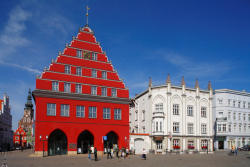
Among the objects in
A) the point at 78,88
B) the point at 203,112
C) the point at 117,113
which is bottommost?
the point at 203,112

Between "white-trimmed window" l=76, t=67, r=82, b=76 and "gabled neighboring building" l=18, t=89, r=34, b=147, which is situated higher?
"white-trimmed window" l=76, t=67, r=82, b=76

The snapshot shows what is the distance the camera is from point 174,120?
2335 inches

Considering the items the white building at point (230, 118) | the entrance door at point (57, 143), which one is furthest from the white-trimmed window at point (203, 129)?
the entrance door at point (57, 143)

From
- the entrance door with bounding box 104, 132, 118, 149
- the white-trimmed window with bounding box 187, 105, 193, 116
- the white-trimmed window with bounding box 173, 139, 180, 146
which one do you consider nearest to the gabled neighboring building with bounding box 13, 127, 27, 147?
the entrance door with bounding box 104, 132, 118, 149

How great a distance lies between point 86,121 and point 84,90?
559 centimetres

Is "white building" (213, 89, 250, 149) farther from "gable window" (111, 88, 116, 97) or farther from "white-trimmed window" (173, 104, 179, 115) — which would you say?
"gable window" (111, 88, 116, 97)

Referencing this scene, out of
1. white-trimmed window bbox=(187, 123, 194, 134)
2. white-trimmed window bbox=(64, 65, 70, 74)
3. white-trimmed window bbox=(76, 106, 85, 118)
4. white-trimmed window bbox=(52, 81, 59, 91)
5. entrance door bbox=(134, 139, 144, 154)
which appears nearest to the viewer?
white-trimmed window bbox=(52, 81, 59, 91)

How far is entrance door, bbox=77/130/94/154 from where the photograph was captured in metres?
48.3

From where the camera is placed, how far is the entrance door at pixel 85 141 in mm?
48281

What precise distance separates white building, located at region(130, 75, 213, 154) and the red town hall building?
314 inches

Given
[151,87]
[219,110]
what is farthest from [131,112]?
[219,110]

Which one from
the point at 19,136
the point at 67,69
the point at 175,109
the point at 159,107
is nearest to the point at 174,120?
the point at 175,109

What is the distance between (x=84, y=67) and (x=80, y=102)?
6553mm

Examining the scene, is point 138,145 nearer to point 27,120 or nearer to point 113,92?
point 113,92
